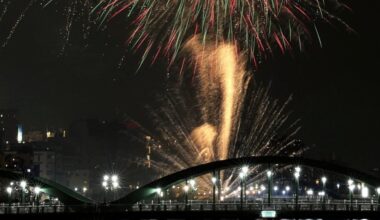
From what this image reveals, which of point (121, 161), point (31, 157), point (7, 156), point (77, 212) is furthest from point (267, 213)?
point (121, 161)

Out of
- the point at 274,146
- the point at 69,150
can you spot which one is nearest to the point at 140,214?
the point at 274,146

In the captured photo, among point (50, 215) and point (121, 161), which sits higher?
point (121, 161)

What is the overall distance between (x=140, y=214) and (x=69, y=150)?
135524 mm

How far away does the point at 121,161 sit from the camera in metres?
196

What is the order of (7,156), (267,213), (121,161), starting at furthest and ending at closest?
(121,161) < (7,156) < (267,213)

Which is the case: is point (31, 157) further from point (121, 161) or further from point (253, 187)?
point (253, 187)

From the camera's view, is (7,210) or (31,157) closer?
(7,210)

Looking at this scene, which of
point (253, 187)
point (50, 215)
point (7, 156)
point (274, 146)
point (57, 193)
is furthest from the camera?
point (253, 187)

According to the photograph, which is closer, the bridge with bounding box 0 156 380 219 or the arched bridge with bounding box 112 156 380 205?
the bridge with bounding box 0 156 380 219

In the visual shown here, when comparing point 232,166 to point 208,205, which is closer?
point 208,205

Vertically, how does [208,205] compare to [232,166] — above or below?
below

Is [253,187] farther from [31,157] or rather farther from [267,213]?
[267,213]

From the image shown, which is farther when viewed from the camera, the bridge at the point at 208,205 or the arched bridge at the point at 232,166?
the arched bridge at the point at 232,166

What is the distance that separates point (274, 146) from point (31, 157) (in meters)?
61.2
